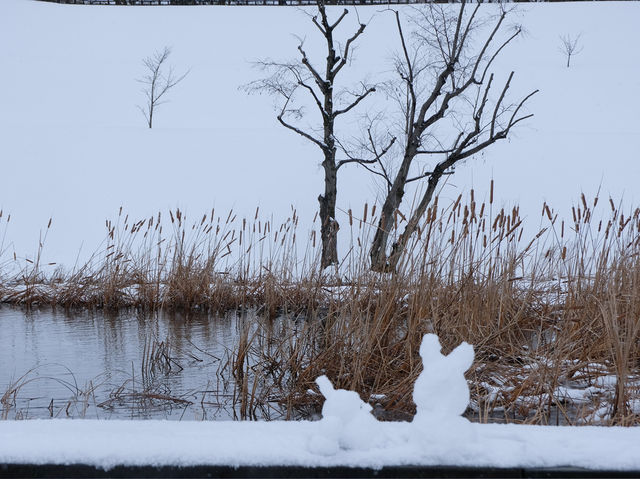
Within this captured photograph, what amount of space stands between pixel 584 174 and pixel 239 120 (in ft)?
35.4

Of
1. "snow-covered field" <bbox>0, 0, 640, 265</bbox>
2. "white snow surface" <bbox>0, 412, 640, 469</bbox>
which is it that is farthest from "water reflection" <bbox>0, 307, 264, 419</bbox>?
"snow-covered field" <bbox>0, 0, 640, 265</bbox>

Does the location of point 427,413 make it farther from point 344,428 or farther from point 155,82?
point 155,82

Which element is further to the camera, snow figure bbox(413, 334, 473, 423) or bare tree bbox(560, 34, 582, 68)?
bare tree bbox(560, 34, 582, 68)

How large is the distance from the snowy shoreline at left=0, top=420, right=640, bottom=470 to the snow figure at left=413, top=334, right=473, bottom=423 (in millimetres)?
36

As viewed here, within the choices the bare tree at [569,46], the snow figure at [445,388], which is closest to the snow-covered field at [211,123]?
the bare tree at [569,46]

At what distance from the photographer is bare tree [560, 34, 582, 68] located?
23913 mm

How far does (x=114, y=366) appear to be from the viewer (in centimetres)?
296

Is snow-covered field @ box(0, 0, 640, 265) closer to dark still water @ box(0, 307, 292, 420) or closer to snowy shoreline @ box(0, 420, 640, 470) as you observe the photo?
dark still water @ box(0, 307, 292, 420)

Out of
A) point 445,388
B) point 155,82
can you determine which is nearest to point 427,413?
point 445,388

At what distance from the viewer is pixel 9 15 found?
2800 cm

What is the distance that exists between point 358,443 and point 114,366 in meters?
2.24

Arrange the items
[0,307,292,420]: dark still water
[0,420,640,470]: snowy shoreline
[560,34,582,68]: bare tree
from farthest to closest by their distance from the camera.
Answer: [560,34,582,68]: bare tree, [0,307,292,420]: dark still water, [0,420,640,470]: snowy shoreline

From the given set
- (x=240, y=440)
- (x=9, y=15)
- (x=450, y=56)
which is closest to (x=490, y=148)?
(x=450, y=56)

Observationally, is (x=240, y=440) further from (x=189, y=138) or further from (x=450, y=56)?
(x=189, y=138)
